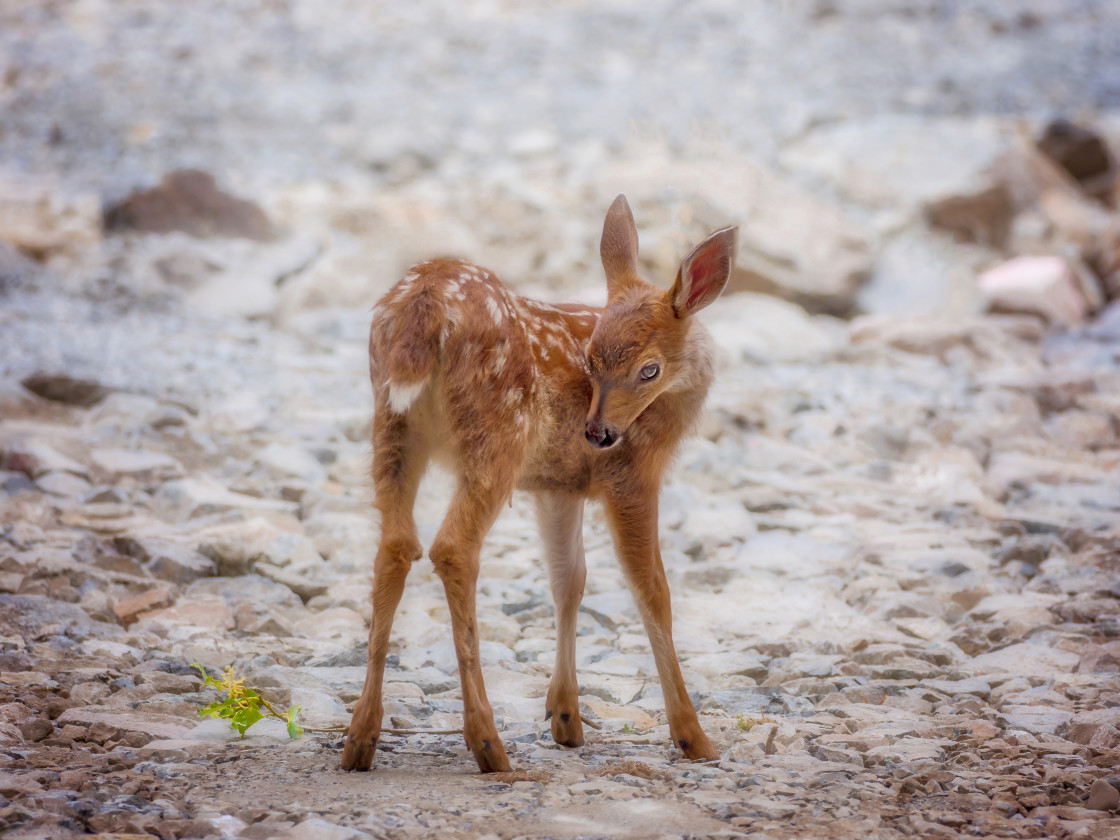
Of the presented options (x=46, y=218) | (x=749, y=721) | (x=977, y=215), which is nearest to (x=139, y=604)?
(x=749, y=721)

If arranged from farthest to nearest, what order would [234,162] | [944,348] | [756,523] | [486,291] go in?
[234,162] → [944,348] → [756,523] → [486,291]

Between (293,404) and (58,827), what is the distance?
18.5 ft

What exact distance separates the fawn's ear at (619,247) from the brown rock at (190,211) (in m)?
8.22

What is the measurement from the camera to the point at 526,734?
13.6 ft

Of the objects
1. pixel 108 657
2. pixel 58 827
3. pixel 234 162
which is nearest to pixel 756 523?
pixel 108 657

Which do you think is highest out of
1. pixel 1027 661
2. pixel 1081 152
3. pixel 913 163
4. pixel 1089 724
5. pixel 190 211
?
pixel 1081 152

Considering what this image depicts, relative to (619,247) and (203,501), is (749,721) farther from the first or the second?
(203,501)

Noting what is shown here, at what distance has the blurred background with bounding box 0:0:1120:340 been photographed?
11.7 m

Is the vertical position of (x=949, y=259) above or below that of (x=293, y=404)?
above

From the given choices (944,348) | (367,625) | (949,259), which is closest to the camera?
(367,625)

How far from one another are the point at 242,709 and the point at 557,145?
481 inches

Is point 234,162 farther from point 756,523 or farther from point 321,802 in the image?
point 321,802

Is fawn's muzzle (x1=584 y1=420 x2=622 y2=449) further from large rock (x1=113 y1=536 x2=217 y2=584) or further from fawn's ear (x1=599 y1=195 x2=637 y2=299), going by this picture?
large rock (x1=113 y1=536 x2=217 y2=584)

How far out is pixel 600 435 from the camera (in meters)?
3.92
